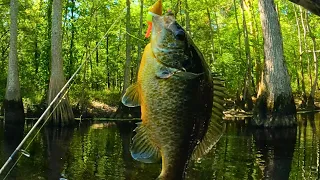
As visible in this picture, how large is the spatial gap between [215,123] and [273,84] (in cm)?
1705

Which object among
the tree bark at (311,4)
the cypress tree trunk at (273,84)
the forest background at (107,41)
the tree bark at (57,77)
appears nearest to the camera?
the tree bark at (311,4)

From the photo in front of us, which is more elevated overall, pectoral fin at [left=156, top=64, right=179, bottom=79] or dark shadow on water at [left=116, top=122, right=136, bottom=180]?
pectoral fin at [left=156, top=64, right=179, bottom=79]

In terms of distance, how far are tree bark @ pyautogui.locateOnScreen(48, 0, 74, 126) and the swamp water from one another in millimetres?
2376

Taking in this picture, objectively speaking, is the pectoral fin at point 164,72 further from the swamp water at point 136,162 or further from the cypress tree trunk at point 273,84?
the cypress tree trunk at point 273,84

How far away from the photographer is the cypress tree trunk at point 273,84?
720 inches

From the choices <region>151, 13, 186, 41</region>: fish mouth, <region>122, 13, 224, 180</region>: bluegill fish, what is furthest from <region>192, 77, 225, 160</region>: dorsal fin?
<region>151, 13, 186, 41</region>: fish mouth

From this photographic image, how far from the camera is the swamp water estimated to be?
930 cm

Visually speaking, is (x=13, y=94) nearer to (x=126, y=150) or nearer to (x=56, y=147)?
(x=56, y=147)

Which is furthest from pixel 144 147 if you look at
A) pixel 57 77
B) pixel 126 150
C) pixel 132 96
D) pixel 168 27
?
pixel 57 77

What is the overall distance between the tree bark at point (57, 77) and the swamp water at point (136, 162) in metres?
2.38

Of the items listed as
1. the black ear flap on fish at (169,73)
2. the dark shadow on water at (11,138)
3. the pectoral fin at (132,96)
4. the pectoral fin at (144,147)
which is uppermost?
the black ear flap on fish at (169,73)

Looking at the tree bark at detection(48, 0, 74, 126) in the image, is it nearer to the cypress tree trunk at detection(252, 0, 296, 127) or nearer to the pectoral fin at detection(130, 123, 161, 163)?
the cypress tree trunk at detection(252, 0, 296, 127)

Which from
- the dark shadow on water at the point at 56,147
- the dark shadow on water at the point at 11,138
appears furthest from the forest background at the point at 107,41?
the dark shadow on water at the point at 56,147

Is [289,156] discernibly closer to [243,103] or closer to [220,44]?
[243,103]
